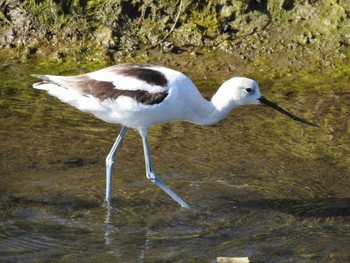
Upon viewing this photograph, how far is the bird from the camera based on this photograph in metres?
5.64

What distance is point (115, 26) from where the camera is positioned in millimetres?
8727

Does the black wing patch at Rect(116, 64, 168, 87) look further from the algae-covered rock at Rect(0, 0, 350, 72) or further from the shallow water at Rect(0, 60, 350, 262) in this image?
the algae-covered rock at Rect(0, 0, 350, 72)

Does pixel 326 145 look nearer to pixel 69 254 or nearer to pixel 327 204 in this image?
pixel 327 204

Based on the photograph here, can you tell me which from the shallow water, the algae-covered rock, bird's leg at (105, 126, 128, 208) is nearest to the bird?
bird's leg at (105, 126, 128, 208)

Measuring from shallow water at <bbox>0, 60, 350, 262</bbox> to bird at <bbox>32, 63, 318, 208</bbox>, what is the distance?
31 cm

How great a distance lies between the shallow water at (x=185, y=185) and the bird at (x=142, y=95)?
1.02ft

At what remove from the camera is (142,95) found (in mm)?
5617

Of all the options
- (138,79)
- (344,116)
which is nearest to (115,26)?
(344,116)

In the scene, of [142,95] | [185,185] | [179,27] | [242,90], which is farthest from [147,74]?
[179,27]

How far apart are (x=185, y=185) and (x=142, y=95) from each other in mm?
929

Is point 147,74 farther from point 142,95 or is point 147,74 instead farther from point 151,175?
point 151,175

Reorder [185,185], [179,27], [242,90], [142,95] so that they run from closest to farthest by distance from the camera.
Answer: [142,95], [242,90], [185,185], [179,27]

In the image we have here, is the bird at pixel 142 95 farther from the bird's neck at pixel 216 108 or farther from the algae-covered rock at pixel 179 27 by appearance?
the algae-covered rock at pixel 179 27

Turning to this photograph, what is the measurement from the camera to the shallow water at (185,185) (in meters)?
5.21
